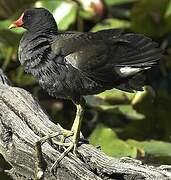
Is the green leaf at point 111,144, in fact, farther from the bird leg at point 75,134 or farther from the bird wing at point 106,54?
the bird wing at point 106,54

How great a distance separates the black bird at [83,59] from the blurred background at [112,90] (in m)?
0.74

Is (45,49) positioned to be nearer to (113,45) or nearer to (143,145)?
(113,45)

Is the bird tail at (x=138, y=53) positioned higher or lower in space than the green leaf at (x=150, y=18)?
higher

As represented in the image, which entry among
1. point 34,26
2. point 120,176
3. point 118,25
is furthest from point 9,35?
point 120,176

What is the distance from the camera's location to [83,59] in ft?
6.53

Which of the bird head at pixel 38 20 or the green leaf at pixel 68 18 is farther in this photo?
the green leaf at pixel 68 18

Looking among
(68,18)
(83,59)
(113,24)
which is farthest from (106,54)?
(113,24)

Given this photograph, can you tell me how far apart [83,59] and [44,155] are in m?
0.31

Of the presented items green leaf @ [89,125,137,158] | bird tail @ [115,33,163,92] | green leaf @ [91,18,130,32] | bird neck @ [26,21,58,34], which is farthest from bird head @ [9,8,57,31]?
green leaf @ [91,18,130,32]

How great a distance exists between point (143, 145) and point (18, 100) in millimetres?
627

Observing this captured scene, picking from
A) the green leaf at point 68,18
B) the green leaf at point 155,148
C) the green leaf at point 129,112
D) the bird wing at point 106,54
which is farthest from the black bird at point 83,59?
the green leaf at point 68,18

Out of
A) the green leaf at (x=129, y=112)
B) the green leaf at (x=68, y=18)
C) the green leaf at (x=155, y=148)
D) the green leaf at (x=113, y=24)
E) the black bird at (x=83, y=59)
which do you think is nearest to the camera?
the black bird at (x=83, y=59)

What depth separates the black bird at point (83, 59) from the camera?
→ 1987 mm

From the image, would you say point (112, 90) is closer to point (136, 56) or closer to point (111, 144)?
point (111, 144)
